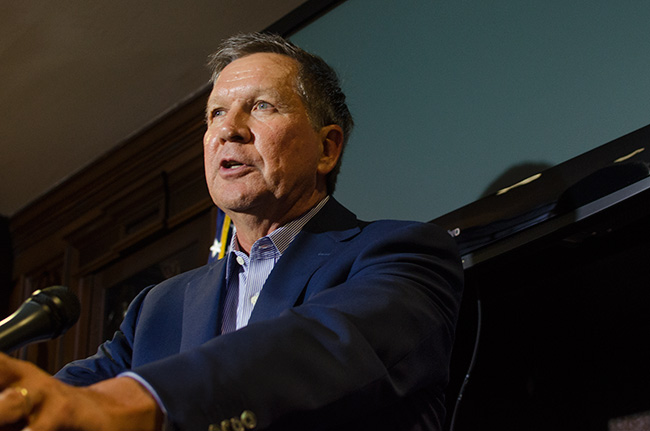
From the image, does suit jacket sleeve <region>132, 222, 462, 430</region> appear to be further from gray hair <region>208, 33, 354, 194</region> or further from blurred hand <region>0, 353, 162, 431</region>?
gray hair <region>208, 33, 354, 194</region>

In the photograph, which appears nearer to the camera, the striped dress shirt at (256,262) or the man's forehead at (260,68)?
the striped dress shirt at (256,262)

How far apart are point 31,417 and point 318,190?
46.6 inches

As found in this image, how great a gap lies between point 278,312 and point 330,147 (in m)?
0.65

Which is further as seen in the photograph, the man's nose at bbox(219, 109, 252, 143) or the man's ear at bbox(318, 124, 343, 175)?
the man's ear at bbox(318, 124, 343, 175)

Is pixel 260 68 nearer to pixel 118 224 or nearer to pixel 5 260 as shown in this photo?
pixel 118 224

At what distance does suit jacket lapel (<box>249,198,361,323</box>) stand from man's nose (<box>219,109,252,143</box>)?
229 mm

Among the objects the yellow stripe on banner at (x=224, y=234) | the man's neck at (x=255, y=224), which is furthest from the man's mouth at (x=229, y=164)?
the yellow stripe on banner at (x=224, y=234)

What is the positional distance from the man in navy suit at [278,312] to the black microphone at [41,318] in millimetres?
94

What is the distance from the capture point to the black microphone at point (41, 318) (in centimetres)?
114

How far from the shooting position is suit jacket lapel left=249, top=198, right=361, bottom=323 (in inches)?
57.1

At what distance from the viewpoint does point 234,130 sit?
5.92ft

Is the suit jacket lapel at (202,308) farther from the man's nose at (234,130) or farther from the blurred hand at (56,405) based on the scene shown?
the blurred hand at (56,405)

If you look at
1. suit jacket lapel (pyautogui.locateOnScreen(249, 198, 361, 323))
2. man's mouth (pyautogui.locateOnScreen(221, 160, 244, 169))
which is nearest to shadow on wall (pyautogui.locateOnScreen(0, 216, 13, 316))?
man's mouth (pyautogui.locateOnScreen(221, 160, 244, 169))

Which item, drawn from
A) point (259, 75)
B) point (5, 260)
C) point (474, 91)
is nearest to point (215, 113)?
point (259, 75)
